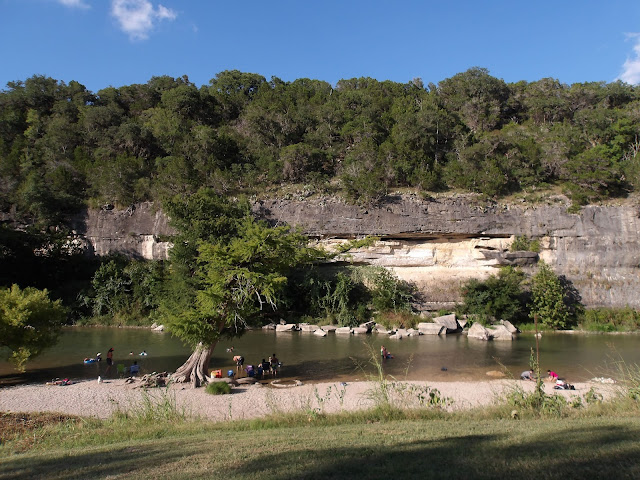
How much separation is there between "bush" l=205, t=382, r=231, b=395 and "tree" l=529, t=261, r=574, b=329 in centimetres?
2190

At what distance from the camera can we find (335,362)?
720 inches

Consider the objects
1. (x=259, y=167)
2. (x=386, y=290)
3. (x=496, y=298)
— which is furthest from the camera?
(x=259, y=167)

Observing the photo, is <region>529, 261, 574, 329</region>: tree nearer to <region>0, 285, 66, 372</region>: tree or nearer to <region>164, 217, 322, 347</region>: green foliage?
<region>164, 217, 322, 347</region>: green foliage

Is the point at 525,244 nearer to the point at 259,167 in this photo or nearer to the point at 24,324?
the point at 259,167

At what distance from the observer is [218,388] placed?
13.1 meters

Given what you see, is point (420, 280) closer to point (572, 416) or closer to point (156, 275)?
point (156, 275)

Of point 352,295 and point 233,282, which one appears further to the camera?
point 352,295

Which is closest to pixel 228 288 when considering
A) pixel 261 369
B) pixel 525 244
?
pixel 261 369

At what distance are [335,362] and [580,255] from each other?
22.4m

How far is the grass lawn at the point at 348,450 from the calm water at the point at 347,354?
22.6 ft

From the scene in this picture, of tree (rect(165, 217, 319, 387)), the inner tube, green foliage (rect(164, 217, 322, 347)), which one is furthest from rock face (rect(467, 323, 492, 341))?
tree (rect(165, 217, 319, 387))

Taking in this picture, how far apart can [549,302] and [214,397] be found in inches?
928

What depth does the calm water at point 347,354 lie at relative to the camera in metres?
16.4

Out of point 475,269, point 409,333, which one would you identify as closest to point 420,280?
point 475,269
